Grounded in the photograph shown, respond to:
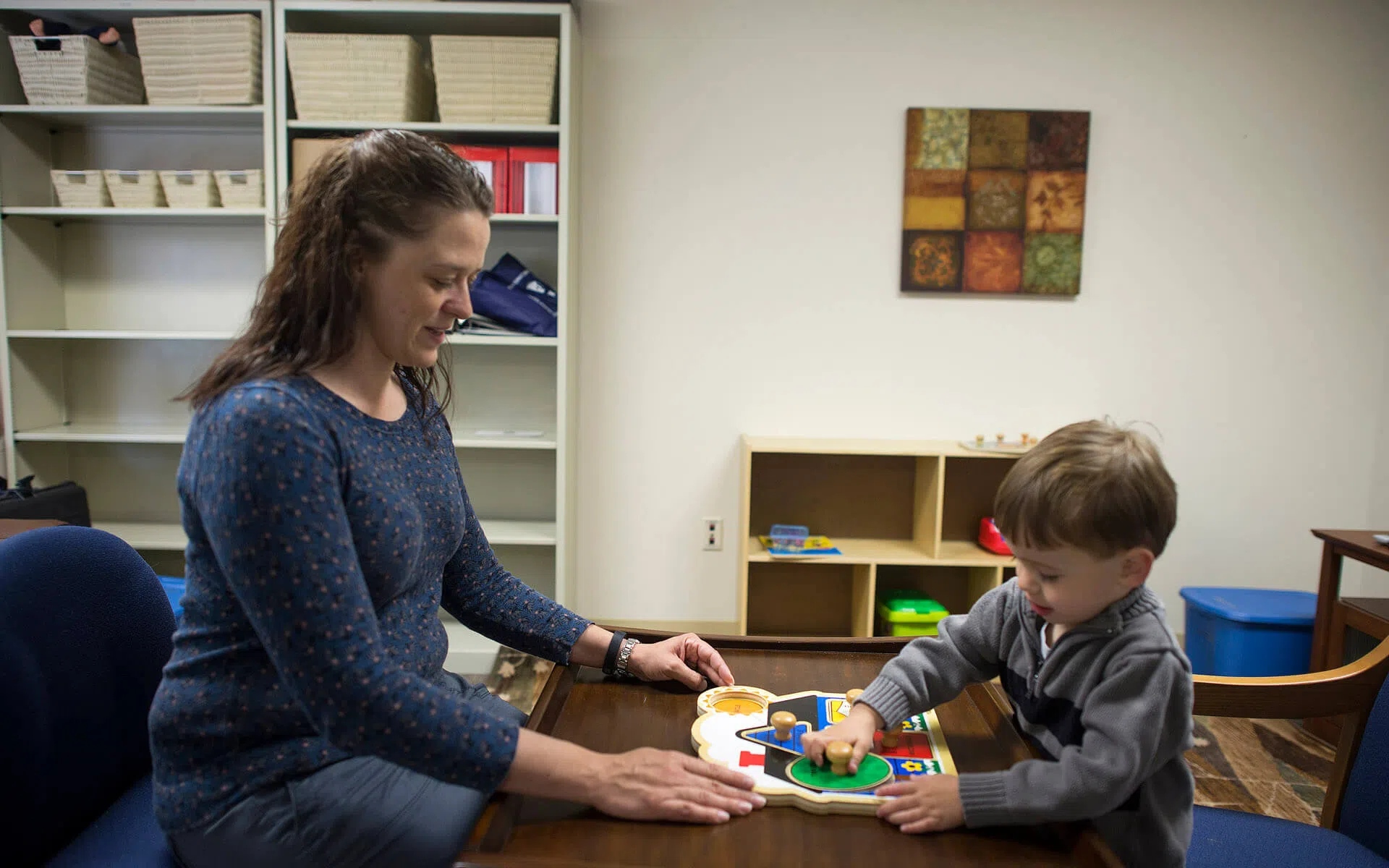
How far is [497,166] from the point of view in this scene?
2.88m

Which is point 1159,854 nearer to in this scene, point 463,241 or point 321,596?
point 321,596

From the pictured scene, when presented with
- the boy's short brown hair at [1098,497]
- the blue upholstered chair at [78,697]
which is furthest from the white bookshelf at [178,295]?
the boy's short brown hair at [1098,497]

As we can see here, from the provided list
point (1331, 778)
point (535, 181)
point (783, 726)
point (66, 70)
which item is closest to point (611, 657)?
point (783, 726)

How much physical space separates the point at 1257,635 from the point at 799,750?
7.95 feet

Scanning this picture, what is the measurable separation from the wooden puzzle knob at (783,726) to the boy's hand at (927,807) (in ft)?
0.47

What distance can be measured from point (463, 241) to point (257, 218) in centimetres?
249

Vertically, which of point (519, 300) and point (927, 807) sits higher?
point (519, 300)

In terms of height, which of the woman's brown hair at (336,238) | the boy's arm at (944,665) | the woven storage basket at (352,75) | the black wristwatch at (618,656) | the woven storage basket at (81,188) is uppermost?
the woven storage basket at (352,75)

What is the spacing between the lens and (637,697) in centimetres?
112

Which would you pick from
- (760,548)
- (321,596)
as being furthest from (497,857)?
(760,548)

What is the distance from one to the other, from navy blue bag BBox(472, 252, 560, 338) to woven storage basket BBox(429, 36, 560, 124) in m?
0.50

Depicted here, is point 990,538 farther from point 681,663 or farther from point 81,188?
point 81,188

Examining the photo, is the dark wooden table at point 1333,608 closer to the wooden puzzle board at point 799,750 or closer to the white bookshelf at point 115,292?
the wooden puzzle board at point 799,750

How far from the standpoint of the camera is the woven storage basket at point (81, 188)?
2.95 metres
